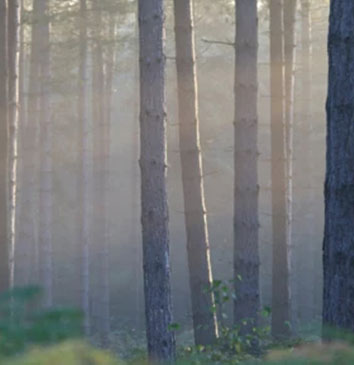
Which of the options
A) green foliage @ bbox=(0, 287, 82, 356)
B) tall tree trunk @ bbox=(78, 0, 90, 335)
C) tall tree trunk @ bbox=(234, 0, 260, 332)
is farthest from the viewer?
tall tree trunk @ bbox=(78, 0, 90, 335)

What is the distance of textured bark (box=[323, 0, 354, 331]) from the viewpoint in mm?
6652

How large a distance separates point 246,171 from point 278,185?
3.47 meters

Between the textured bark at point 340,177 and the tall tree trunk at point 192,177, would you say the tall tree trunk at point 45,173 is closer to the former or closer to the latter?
the tall tree trunk at point 192,177

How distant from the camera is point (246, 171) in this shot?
14.4 metres

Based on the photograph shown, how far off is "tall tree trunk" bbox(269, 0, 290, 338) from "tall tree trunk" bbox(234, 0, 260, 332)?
2.75 meters

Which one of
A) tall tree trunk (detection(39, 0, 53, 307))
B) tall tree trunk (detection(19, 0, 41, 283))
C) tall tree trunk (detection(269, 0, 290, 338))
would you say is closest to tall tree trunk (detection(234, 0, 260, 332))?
tall tree trunk (detection(269, 0, 290, 338))

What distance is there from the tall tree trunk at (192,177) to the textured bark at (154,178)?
2957 mm

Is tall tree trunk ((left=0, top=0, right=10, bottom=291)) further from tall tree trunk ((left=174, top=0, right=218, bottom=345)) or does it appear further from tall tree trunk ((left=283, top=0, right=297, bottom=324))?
tall tree trunk ((left=283, top=0, right=297, bottom=324))

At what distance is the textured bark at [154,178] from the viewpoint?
11.4 meters

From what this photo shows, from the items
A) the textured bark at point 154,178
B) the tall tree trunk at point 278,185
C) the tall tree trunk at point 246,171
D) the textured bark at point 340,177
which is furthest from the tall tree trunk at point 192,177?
the textured bark at point 340,177

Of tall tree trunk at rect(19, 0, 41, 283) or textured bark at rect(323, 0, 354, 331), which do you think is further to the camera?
tall tree trunk at rect(19, 0, 41, 283)

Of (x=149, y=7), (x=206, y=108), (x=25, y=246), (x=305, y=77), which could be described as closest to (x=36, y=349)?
(x=149, y=7)

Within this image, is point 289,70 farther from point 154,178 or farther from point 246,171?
point 154,178

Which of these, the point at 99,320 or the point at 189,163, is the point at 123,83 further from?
the point at 189,163
